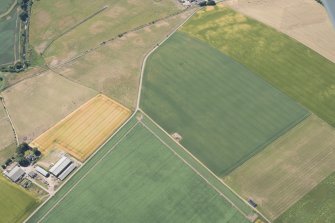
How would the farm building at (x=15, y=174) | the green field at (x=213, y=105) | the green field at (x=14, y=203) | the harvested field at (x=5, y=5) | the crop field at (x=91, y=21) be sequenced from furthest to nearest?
the harvested field at (x=5, y=5)
the crop field at (x=91, y=21)
the green field at (x=213, y=105)
the farm building at (x=15, y=174)
the green field at (x=14, y=203)

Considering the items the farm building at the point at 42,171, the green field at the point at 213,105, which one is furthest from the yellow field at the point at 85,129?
the green field at the point at 213,105

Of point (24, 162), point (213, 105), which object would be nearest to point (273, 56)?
point (213, 105)

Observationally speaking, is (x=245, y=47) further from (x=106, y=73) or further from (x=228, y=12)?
(x=106, y=73)

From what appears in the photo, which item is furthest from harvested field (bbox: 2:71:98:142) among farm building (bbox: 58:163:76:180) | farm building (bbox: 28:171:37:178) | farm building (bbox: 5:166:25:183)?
farm building (bbox: 58:163:76:180)

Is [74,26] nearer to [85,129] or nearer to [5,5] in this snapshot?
[5,5]

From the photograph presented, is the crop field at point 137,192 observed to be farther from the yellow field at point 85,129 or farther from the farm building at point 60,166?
the yellow field at point 85,129

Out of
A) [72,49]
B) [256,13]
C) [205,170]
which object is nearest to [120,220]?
[205,170]

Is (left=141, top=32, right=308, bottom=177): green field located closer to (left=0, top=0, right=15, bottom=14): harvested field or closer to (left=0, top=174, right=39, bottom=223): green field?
(left=0, top=174, right=39, bottom=223): green field
